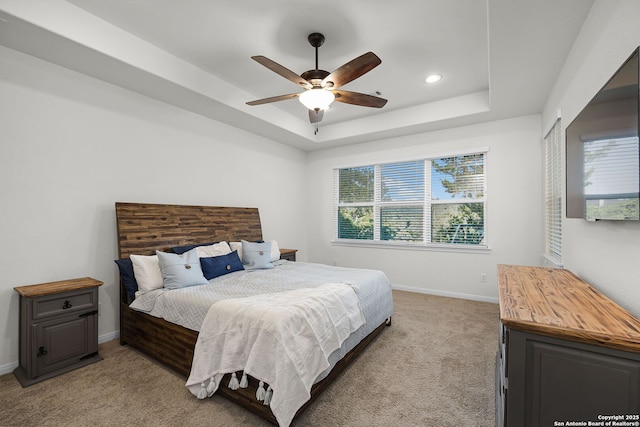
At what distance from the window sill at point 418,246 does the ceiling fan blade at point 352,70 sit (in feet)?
10.5

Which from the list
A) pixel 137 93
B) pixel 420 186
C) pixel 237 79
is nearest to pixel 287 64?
pixel 237 79

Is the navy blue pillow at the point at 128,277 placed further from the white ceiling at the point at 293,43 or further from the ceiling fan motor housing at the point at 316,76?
the ceiling fan motor housing at the point at 316,76

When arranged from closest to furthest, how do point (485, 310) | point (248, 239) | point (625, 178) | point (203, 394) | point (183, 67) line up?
point (625, 178) < point (203, 394) < point (183, 67) < point (485, 310) < point (248, 239)

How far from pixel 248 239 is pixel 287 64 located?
255 centimetres

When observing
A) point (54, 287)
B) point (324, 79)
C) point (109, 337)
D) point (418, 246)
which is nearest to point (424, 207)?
point (418, 246)

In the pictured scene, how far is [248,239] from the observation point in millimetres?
4430

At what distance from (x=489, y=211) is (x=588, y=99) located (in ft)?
8.04

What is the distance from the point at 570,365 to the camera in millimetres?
1095

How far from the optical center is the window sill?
427cm

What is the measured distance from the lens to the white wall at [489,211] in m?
3.90

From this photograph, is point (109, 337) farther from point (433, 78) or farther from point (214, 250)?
point (433, 78)

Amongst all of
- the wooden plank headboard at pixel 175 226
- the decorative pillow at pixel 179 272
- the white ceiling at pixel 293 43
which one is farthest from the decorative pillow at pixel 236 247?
the white ceiling at pixel 293 43

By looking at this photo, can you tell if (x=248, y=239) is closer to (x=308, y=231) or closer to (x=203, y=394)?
(x=308, y=231)

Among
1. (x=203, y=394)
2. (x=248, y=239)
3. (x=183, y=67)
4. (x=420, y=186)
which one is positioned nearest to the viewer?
(x=203, y=394)
